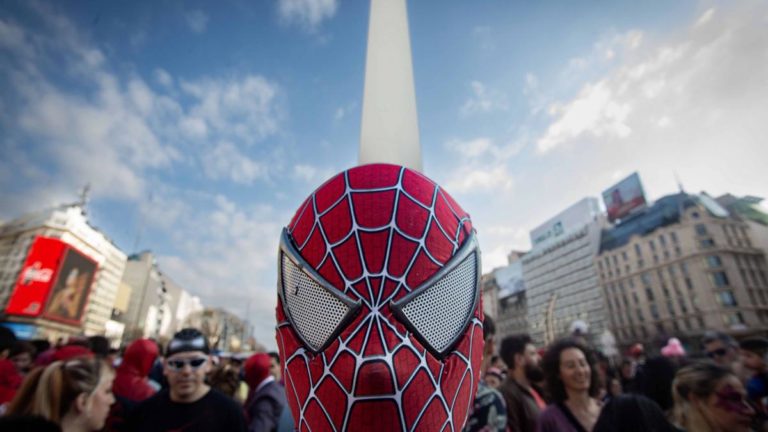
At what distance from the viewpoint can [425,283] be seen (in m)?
0.60

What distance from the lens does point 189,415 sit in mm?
2172

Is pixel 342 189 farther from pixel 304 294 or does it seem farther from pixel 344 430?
pixel 344 430

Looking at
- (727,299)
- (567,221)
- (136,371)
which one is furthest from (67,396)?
Answer: (567,221)

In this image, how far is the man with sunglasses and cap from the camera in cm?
216

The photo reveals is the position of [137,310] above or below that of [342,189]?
above

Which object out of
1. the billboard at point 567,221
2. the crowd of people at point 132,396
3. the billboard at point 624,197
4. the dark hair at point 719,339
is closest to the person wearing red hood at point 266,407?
the crowd of people at point 132,396

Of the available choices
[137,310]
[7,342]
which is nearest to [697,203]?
[7,342]

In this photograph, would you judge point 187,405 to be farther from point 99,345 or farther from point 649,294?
point 649,294

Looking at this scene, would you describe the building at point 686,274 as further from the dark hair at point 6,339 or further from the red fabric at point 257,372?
the dark hair at point 6,339

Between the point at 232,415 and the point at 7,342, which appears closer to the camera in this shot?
the point at 232,415

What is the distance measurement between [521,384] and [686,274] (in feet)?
164

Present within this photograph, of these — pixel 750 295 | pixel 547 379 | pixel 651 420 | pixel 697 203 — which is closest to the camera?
pixel 651 420

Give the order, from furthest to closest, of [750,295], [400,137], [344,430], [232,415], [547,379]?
[750,295]
[547,379]
[232,415]
[400,137]
[344,430]

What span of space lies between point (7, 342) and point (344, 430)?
443cm
